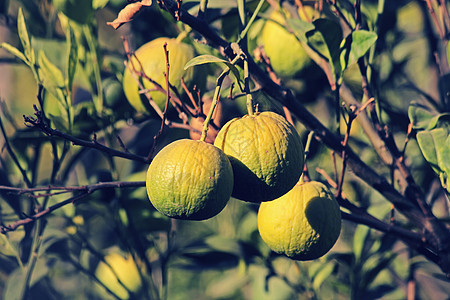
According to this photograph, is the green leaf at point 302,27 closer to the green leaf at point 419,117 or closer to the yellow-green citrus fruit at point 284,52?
the yellow-green citrus fruit at point 284,52

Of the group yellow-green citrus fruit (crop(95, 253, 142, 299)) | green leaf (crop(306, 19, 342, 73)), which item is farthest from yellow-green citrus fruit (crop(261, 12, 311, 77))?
yellow-green citrus fruit (crop(95, 253, 142, 299))

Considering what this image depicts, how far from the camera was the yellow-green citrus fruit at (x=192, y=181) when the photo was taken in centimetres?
77

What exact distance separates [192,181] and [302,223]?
0.25 m

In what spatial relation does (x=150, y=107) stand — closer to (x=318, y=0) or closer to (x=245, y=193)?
(x=245, y=193)

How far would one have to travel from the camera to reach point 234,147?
0.82 meters

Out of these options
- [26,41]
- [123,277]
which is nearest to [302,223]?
[26,41]

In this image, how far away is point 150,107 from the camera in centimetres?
116

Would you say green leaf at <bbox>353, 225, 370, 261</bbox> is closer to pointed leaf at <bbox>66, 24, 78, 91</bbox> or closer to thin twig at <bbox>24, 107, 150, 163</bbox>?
thin twig at <bbox>24, 107, 150, 163</bbox>

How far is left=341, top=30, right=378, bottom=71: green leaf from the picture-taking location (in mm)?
1003

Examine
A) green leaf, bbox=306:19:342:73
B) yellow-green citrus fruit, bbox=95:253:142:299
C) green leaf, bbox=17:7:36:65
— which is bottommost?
yellow-green citrus fruit, bbox=95:253:142:299

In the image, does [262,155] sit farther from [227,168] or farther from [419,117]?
[419,117]

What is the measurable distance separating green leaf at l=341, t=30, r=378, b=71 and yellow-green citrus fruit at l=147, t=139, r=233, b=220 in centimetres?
39

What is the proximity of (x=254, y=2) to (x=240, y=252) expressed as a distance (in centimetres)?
65

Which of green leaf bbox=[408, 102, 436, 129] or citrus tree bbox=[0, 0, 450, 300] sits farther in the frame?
green leaf bbox=[408, 102, 436, 129]
